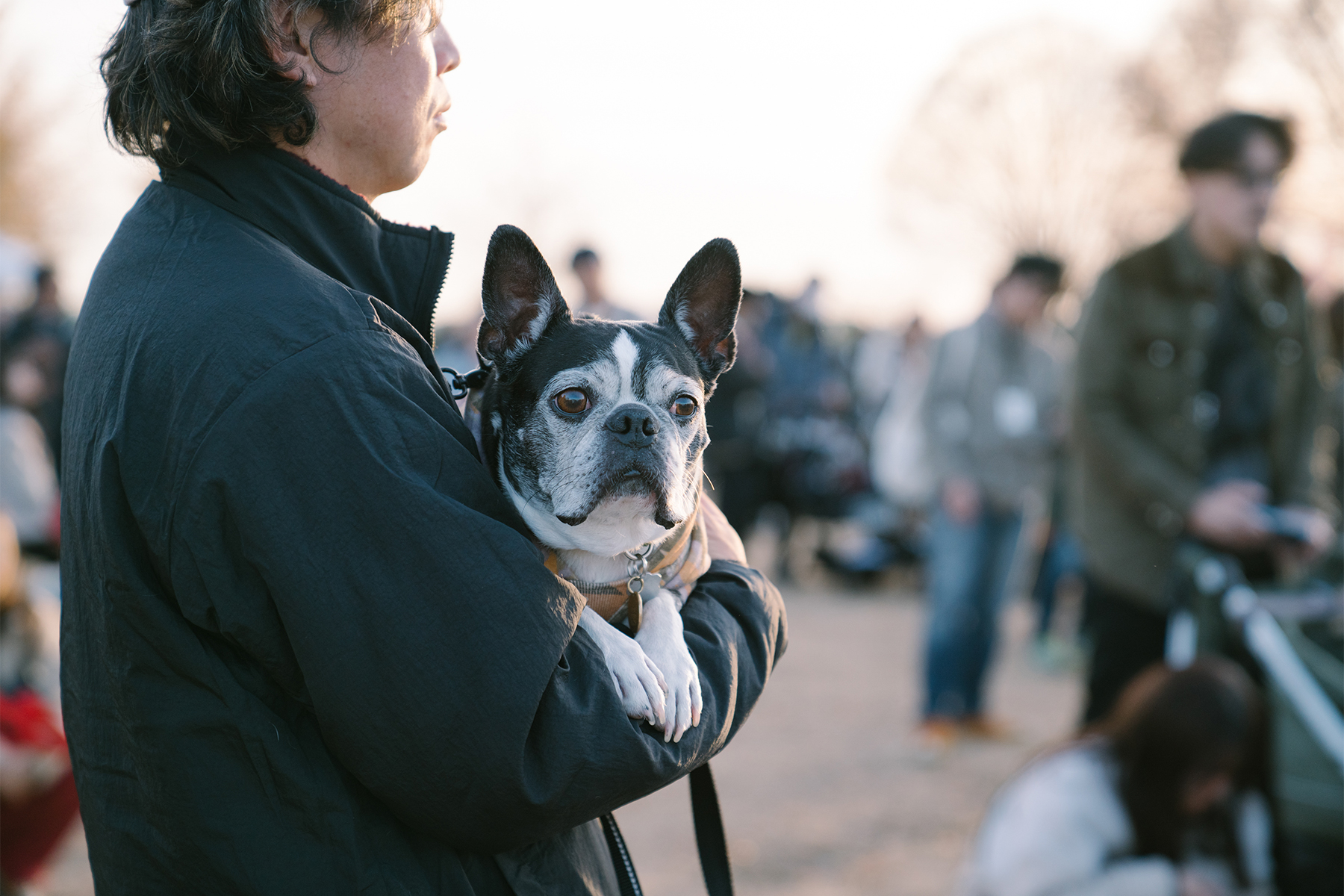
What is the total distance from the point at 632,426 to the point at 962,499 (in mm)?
4440

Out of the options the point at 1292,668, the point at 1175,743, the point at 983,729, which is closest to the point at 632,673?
the point at 1175,743

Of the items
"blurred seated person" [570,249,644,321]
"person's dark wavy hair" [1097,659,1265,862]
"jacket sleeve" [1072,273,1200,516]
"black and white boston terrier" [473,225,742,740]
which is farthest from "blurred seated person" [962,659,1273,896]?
"blurred seated person" [570,249,644,321]

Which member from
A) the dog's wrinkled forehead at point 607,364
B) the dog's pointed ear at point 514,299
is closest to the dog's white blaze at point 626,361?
the dog's wrinkled forehead at point 607,364

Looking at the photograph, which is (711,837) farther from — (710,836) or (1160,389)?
(1160,389)

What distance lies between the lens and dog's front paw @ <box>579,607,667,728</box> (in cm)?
151

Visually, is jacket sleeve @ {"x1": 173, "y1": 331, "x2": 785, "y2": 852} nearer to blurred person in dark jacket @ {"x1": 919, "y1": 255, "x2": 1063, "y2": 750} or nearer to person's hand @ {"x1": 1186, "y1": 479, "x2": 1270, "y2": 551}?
person's hand @ {"x1": 1186, "y1": 479, "x2": 1270, "y2": 551}

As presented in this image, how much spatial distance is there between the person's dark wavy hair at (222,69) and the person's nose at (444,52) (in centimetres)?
22

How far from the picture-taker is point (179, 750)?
131 cm

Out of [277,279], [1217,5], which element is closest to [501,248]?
[277,279]

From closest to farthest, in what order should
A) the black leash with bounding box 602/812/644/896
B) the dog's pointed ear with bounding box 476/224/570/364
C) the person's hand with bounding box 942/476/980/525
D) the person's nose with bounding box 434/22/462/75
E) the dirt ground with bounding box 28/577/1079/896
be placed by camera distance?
the black leash with bounding box 602/812/644/896
the person's nose with bounding box 434/22/462/75
the dog's pointed ear with bounding box 476/224/570/364
the dirt ground with bounding box 28/577/1079/896
the person's hand with bounding box 942/476/980/525

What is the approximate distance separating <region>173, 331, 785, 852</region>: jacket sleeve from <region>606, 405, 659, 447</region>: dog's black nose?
0.70 m

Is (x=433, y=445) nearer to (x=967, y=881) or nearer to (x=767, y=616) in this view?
(x=767, y=616)

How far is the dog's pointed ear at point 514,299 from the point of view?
198 cm

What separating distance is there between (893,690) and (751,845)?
3.04 meters
